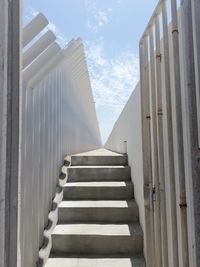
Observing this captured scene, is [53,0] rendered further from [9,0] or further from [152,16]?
[9,0]

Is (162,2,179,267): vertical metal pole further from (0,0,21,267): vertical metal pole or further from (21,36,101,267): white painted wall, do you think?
(21,36,101,267): white painted wall

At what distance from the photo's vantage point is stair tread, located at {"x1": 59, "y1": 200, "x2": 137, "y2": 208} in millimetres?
3059

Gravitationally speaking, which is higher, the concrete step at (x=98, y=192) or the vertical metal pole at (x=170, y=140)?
the vertical metal pole at (x=170, y=140)

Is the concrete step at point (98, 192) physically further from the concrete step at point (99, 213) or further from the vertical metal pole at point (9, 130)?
the vertical metal pole at point (9, 130)

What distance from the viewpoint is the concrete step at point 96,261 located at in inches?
91.2

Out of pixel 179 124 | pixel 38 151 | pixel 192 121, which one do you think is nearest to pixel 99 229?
pixel 38 151

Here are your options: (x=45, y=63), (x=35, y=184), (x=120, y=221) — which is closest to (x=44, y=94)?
(x=45, y=63)

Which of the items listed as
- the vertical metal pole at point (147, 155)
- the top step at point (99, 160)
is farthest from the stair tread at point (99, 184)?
the vertical metal pole at point (147, 155)

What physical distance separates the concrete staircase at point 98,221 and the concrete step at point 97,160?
0.02 metres

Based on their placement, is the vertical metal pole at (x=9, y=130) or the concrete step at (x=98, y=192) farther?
the concrete step at (x=98, y=192)

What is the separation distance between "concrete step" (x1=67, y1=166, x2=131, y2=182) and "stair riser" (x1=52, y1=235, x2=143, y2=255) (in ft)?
3.92

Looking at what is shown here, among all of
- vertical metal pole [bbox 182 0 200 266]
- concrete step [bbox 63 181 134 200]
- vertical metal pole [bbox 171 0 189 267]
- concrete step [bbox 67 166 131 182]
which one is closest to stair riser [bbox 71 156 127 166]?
concrete step [bbox 67 166 131 182]

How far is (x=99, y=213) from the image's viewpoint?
3.03 m

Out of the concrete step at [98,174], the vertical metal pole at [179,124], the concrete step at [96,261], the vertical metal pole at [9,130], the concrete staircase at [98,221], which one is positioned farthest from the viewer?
the concrete step at [98,174]
